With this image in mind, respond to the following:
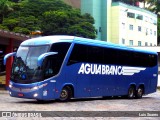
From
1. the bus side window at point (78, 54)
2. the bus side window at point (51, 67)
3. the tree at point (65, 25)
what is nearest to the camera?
the bus side window at point (51, 67)

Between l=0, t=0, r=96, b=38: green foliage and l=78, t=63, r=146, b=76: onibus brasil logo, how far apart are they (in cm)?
3483

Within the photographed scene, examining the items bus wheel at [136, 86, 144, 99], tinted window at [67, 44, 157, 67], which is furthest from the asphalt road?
bus wheel at [136, 86, 144, 99]

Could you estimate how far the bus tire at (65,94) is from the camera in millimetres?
18688

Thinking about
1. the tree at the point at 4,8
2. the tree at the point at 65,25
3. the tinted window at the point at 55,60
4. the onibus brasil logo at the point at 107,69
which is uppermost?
the tree at the point at 4,8

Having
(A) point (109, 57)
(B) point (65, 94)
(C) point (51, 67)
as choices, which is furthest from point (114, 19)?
(C) point (51, 67)

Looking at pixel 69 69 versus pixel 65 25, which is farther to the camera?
pixel 65 25

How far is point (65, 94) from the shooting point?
18.8 meters

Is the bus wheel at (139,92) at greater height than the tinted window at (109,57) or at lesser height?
lesser

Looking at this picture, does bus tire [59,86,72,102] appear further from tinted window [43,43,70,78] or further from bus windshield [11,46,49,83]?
bus windshield [11,46,49,83]

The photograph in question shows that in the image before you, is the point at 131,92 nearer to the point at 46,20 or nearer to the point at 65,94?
the point at 65,94

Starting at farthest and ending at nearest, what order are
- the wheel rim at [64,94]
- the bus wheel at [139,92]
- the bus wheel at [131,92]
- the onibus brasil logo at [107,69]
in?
1. the bus wheel at [139,92]
2. the bus wheel at [131,92]
3. the onibus brasil logo at [107,69]
4. the wheel rim at [64,94]

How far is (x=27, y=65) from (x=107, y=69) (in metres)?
5.30

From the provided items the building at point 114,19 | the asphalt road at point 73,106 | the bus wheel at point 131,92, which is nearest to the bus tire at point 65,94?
the asphalt road at point 73,106

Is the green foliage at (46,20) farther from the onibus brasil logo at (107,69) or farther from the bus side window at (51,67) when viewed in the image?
the bus side window at (51,67)
